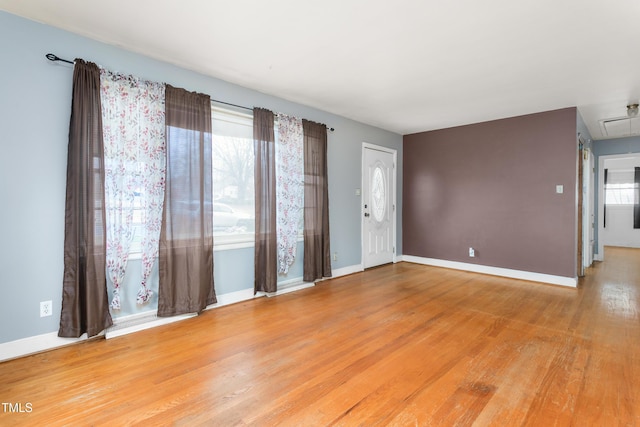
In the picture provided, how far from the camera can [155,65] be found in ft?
10.0

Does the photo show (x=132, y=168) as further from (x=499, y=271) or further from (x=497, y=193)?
(x=499, y=271)

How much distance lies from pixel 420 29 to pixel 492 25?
55 cm

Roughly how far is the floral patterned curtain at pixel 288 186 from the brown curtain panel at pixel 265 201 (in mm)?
145

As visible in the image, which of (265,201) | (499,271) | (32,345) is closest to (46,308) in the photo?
(32,345)

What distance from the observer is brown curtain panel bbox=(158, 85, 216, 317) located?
10.0 feet

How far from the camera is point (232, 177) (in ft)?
12.1

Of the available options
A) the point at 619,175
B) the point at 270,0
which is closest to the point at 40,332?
the point at 270,0

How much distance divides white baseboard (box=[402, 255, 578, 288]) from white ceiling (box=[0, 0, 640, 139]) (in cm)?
250

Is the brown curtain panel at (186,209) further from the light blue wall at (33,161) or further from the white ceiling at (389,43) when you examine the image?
the light blue wall at (33,161)

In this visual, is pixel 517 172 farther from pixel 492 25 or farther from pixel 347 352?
pixel 347 352

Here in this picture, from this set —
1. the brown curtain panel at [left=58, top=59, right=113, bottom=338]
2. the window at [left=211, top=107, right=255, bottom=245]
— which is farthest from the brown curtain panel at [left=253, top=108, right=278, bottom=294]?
the brown curtain panel at [left=58, top=59, right=113, bottom=338]

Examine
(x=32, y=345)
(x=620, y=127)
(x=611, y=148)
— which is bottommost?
(x=32, y=345)

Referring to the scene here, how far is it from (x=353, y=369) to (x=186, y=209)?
2.19m

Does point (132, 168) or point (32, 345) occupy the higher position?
point (132, 168)
